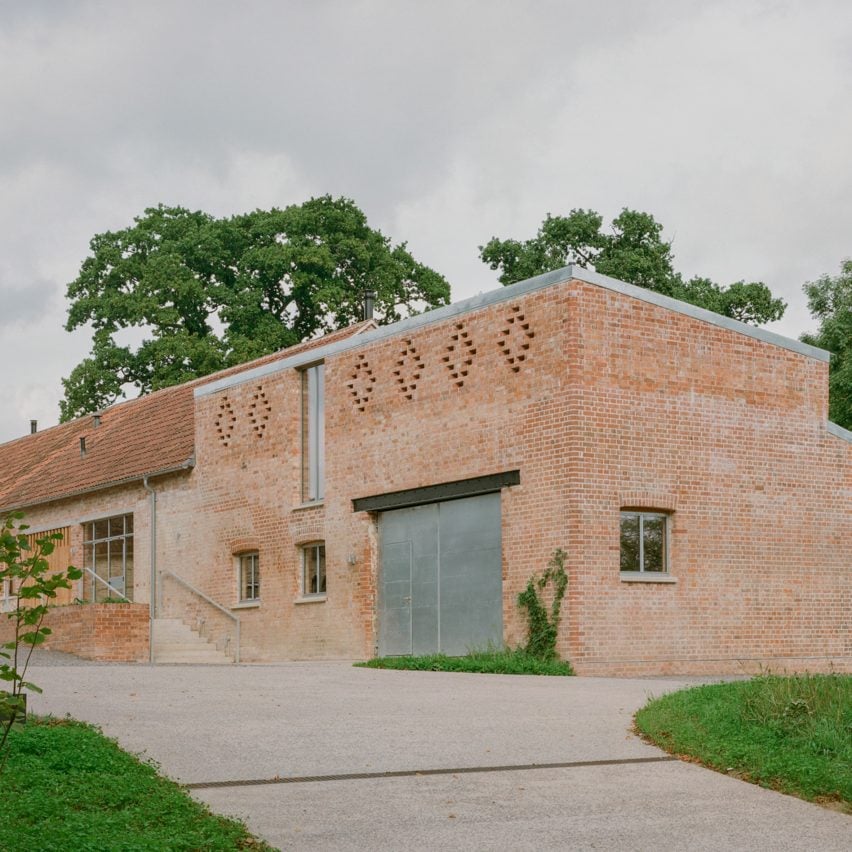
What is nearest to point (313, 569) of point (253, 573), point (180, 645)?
point (253, 573)

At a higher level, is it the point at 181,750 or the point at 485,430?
the point at 485,430

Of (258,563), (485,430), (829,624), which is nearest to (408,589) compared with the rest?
(485,430)

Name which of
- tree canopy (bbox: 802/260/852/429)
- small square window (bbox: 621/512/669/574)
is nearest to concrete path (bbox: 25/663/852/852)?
small square window (bbox: 621/512/669/574)

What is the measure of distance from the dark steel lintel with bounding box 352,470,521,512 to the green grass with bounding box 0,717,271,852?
12.2 meters

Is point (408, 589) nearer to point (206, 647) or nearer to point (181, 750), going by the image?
point (206, 647)

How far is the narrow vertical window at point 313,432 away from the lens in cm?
2664

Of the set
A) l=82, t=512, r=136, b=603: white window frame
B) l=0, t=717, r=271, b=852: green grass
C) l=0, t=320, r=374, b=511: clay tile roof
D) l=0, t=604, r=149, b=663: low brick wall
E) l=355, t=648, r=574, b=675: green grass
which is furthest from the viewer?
l=82, t=512, r=136, b=603: white window frame

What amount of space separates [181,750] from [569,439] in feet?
36.3

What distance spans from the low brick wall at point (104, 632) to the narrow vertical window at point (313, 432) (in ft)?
13.0

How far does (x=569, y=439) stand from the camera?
20.7 meters

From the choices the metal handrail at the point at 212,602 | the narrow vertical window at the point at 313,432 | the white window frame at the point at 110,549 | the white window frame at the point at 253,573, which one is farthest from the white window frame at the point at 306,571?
the white window frame at the point at 110,549

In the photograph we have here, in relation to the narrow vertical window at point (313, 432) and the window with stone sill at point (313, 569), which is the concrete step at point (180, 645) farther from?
the narrow vertical window at point (313, 432)

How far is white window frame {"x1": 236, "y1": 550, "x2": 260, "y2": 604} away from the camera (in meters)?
28.0

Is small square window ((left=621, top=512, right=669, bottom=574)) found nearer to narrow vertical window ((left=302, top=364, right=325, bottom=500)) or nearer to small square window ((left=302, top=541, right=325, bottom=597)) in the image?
small square window ((left=302, top=541, right=325, bottom=597))
